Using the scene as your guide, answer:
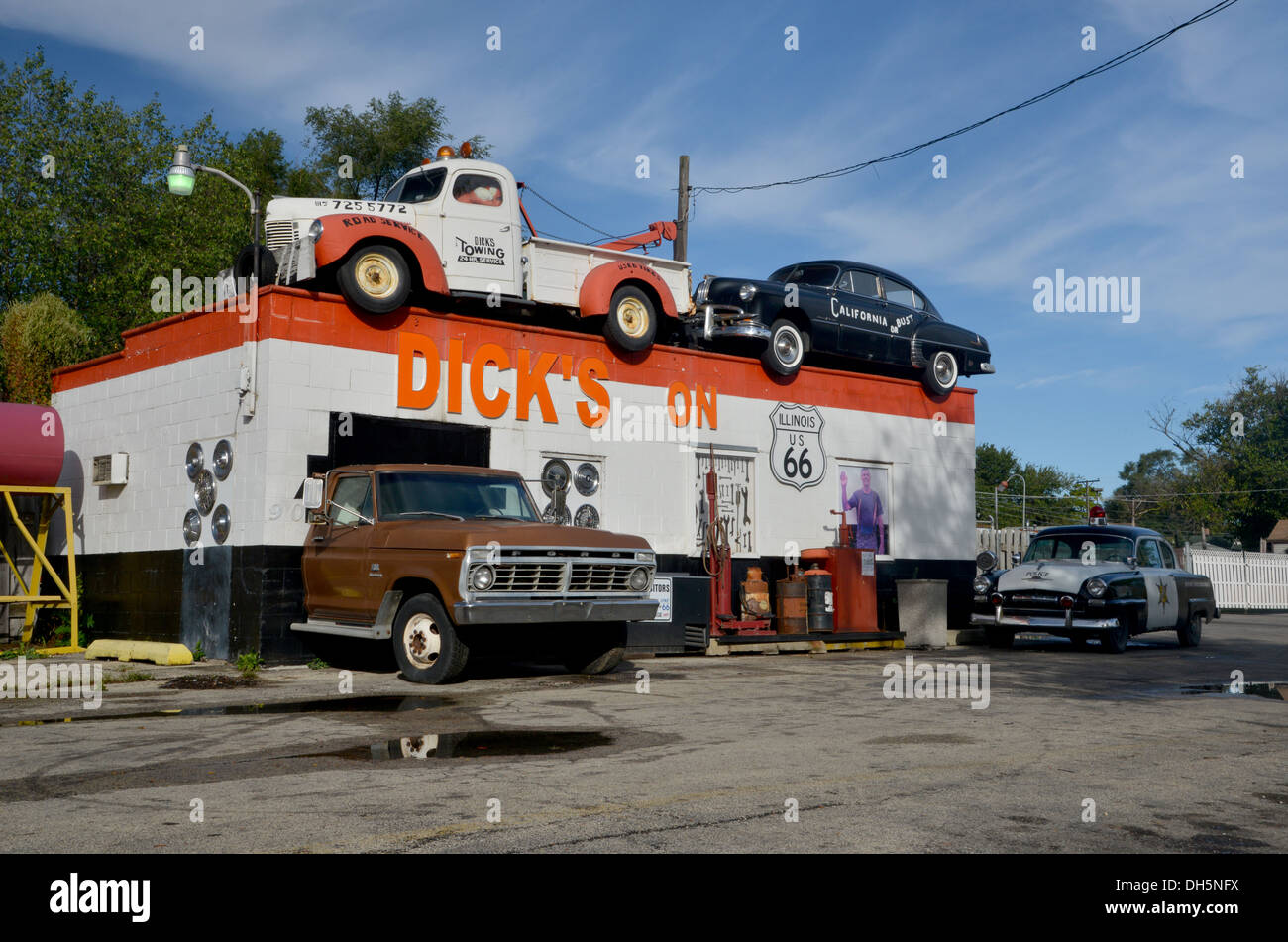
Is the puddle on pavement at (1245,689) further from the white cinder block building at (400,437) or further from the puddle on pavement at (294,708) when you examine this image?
the white cinder block building at (400,437)

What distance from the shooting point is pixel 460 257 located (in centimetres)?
1513

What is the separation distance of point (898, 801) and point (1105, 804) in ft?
3.20

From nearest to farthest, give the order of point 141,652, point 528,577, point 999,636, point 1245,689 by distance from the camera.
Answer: point 528,577, point 1245,689, point 141,652, point 999,636

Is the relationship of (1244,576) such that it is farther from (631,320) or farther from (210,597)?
(210,597)

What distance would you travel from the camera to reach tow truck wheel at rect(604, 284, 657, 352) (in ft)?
53.6

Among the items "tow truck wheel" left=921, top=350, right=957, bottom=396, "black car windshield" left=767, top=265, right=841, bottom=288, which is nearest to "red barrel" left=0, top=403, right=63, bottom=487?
"black car windshield" left=767, top=265, right=841, bottom=288

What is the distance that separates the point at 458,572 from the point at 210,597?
5.31 metres

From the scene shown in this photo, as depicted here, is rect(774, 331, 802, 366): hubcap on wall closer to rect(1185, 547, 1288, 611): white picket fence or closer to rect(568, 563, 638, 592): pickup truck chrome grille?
rect(568, 563, 638, 592): pickup truck chrome grille

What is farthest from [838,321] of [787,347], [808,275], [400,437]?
[400,437]

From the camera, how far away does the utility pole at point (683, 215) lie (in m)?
24.4

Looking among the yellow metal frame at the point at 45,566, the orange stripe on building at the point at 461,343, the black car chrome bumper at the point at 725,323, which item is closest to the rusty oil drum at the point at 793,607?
the orange stripe on building at the point at 461,343

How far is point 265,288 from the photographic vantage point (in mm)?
13555

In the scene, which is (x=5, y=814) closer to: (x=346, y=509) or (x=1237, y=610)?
(x=346, y=509)
